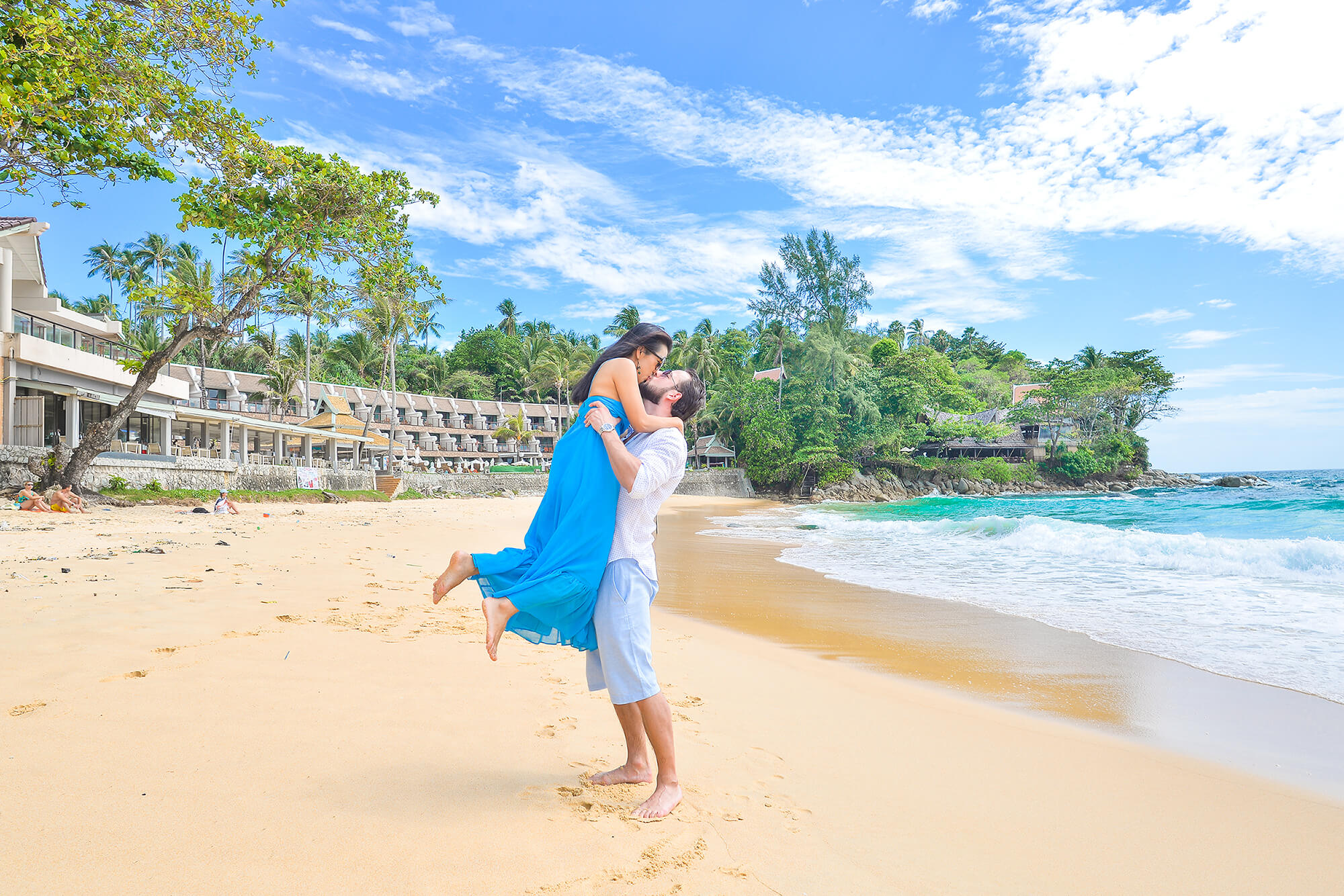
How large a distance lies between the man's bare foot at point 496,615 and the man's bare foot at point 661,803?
2.15 feet

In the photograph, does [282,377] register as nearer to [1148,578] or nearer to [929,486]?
[1148,578]

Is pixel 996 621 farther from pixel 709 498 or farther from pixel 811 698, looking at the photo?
pixel 709 498

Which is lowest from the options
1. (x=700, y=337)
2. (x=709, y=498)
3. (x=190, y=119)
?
(x=709, y=498)

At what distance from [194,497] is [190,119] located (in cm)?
1333

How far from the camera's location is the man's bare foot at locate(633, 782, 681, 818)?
2.11 meters

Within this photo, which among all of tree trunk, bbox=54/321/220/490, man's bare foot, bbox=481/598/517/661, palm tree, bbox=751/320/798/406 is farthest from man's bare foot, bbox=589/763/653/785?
palm tree, bbox=751/320/798/406

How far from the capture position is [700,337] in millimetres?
58719

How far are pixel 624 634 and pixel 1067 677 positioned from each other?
370 cm

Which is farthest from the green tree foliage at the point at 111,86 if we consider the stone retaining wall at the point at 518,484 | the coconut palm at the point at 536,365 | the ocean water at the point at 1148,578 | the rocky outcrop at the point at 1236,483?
the rocky outcrop at the point at 1236,483

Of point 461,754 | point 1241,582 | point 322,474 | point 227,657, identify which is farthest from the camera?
point 322,474

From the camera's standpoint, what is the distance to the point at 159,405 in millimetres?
21109

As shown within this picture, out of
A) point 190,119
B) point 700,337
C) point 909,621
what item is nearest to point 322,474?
point 190,119

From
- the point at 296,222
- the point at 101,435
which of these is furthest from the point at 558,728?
the point at 101,435

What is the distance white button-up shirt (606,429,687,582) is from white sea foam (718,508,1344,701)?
4.50m
